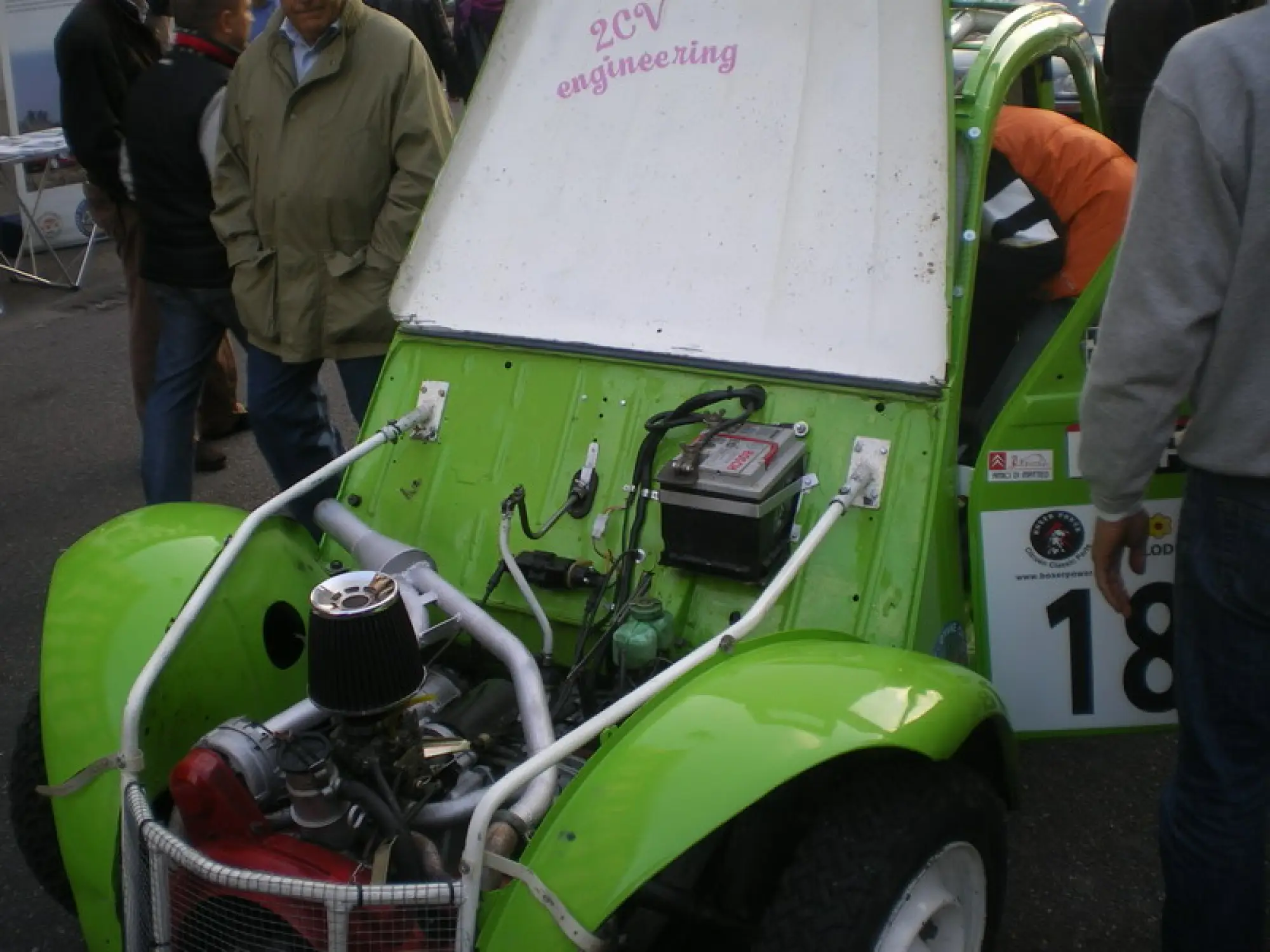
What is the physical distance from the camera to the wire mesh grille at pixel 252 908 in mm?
1678

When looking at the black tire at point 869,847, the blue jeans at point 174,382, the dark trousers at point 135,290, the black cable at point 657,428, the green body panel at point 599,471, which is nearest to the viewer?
the black tire at point 869,847

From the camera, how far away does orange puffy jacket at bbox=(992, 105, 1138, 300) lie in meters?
2.75

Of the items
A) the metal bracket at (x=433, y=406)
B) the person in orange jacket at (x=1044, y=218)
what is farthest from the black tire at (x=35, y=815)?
the person in orange jacket at (x=1044, y=218)

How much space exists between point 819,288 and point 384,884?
4.89 feet

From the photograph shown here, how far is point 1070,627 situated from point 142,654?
1.92m

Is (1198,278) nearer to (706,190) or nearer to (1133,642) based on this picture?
(1133,642)

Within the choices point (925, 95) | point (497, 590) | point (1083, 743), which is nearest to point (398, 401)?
point (497, 590)

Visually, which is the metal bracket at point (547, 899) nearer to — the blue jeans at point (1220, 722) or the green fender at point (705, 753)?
the green fender at point (705, 753)

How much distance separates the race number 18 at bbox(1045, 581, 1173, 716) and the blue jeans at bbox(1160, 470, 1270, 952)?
1.34 feet

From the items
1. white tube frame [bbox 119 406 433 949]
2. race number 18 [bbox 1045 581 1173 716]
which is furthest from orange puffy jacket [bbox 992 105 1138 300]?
white tube frame [bbox 119 406 433 949]

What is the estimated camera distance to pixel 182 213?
3.98 meters

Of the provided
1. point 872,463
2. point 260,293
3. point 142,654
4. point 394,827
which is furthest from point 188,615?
point 260,293

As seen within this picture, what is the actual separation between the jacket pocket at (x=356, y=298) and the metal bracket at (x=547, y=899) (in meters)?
2.09

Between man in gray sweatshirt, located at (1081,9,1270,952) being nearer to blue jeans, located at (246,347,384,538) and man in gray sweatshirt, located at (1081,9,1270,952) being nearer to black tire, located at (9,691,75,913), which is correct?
black tire, located at (9,691,75,913)
